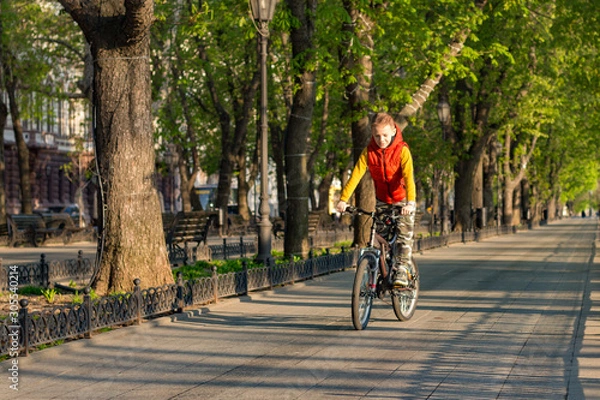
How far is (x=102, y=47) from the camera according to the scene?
13.6 meters

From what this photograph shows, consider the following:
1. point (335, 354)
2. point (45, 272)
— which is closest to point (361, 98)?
point (45, 272)

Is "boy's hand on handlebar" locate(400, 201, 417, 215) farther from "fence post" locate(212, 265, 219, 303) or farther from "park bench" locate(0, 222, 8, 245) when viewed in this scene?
"park bench" locate(0, 222, 8, 245)

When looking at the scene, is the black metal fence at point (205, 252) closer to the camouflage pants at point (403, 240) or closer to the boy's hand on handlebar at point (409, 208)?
the camouflage pants at point (403, 240)

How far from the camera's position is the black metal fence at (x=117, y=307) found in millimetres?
9195

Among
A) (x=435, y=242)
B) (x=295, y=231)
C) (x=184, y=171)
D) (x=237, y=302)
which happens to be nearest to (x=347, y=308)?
(x=237, y=302)

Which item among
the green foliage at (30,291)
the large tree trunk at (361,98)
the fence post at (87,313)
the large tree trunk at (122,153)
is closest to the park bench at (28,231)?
the large tree trunk at (361,98)

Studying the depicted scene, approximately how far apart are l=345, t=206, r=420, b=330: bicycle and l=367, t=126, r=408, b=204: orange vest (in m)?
0.17

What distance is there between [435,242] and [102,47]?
20.2m

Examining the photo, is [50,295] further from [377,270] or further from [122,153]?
[377,270]

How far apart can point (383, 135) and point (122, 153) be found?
4.03m

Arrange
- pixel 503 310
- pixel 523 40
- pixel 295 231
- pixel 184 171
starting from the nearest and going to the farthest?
pixel 503 310 < pixel 295 231 < pixel 523 40 < pixel 184 171

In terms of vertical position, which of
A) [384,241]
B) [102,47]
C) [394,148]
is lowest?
[384,241]

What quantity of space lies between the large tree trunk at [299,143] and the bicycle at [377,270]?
940 cm

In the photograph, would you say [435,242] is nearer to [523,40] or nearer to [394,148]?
[523,40]
